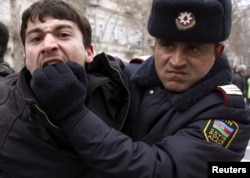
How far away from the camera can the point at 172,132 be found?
177 cm

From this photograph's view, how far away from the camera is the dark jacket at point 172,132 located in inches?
61.9

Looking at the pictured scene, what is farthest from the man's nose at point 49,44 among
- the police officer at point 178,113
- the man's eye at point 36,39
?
the police officer at point 178,113

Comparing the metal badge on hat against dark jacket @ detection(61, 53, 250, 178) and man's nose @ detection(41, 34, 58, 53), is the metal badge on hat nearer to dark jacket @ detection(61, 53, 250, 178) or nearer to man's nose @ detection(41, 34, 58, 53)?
dark jacket @ detection(61, 53, 250, 178)

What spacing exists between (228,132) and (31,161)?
0.88m

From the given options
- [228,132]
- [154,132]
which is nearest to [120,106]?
[154,132]

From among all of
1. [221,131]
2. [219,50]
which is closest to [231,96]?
[221,131]

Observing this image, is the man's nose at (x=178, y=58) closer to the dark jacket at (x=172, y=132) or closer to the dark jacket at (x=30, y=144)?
the dark jacket at (x=172, y=132)

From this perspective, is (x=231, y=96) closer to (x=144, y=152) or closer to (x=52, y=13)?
(x=144, y=152)

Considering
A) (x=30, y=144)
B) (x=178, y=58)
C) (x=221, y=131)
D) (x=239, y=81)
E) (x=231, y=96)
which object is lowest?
(x=239, y=81)

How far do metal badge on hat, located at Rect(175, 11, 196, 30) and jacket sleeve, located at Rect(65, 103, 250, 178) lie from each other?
450mm

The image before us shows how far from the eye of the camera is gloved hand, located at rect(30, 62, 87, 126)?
1552 millimetres

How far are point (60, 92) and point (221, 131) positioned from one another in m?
0.71

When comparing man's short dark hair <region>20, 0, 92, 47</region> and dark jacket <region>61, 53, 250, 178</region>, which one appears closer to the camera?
dark jacket <region>61, 53, 250, 178</region>

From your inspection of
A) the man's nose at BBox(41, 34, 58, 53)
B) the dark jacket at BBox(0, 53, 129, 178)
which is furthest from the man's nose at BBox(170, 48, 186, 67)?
the man's nose at BBox(41, 34, 58, 53)
